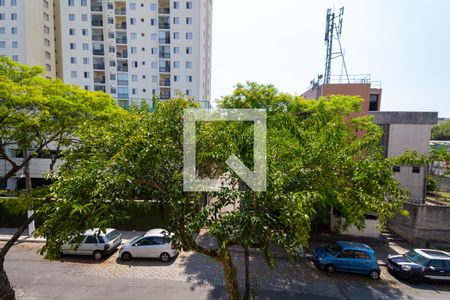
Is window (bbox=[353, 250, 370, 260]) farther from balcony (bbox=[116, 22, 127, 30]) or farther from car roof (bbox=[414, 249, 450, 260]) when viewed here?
balcony (bbox=[116, 22, 127, 30])

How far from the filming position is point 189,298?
28.4ft

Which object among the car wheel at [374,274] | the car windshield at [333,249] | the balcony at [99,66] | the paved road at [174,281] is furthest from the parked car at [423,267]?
the balcony at [99,66]

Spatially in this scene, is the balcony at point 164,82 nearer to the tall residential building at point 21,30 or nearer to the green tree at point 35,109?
the tall residential building at point 21,30

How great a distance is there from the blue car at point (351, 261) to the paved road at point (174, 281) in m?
0.33

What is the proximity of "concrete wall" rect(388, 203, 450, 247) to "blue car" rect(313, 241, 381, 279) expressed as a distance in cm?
507

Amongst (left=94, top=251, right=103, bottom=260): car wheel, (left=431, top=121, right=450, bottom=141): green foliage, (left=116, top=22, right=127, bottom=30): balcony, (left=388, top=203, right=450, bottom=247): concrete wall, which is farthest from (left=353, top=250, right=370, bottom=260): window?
(left=431, top=121, right=450, bottom=141): green foliage

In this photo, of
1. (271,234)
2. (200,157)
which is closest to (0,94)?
(200,157)

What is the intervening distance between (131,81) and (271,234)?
36651 millimetres

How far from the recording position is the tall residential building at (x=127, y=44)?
34969 millimetres

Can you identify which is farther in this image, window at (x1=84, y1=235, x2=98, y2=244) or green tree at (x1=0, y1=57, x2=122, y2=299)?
window at (x1=84, y1=235, x2=98, y2=244)

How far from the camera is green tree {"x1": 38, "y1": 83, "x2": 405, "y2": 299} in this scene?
4309mm

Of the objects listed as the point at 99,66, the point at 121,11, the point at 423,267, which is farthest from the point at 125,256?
the point at 121,11

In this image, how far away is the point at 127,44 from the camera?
117 feet

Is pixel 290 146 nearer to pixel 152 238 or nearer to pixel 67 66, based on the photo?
pixel 152 238
